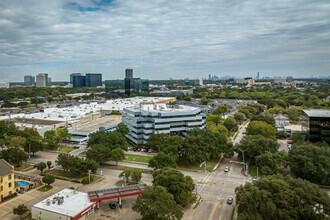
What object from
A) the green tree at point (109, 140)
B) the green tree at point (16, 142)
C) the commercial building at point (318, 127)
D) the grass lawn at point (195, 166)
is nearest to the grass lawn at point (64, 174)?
the green tree at point (109, 140)

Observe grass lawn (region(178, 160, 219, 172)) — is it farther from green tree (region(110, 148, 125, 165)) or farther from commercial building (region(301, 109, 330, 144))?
commercial building (region(301, 109, 330, 144))

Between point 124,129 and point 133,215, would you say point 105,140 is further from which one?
point 133,215

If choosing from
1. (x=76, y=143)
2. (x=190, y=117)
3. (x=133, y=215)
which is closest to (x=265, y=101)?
(x=190, y=117)

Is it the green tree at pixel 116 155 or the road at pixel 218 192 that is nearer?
the road at pixel 218 192

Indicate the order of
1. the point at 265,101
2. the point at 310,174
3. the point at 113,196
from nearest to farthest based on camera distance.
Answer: the point at 113,196 < the point at 310,174 < the point at 265,101

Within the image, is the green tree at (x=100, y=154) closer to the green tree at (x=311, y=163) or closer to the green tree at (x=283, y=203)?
the green tree at (x=283, y=203)

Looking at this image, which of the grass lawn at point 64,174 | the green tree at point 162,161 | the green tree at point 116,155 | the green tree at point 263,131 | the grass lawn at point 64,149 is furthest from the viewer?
the green tree at point 263,131

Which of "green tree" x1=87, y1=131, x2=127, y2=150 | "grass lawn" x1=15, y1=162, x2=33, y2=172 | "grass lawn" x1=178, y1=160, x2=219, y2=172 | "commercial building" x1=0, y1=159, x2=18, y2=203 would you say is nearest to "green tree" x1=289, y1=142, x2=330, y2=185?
"grass lawn" x1=178, y1=160, x2=219, y2=172
